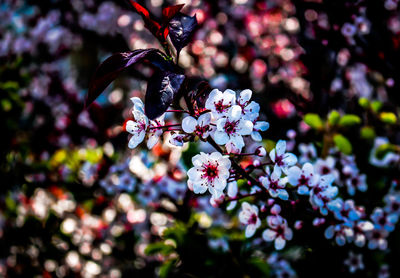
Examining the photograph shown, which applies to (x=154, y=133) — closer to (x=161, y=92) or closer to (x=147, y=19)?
(x=161, y=92)

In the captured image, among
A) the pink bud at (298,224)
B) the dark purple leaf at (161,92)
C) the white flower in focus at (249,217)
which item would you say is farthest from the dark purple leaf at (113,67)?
the pink bud at (298,224)

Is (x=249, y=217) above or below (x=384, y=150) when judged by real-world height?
above

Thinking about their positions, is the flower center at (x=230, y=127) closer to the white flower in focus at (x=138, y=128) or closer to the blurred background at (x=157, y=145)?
the white flower in focus at (x=138, y=128)

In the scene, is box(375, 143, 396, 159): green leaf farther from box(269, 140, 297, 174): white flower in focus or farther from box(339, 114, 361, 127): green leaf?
box(269, 140, 297, 174): white flower in focus

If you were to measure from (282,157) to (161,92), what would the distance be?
399mm

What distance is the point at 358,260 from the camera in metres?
1.41

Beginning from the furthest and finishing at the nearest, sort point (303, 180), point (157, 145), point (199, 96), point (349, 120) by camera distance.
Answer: point (157, 145), point (349, 120), point (303, 180), point (199, 96)

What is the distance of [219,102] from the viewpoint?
70 cm

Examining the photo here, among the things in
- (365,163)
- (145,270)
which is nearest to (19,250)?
(145,270)

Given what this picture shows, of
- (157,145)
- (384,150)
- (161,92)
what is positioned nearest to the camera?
(161,92)

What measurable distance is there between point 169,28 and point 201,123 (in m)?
0.28

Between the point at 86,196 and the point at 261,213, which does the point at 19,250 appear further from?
the point at 261,213

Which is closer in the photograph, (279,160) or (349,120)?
(279,160)

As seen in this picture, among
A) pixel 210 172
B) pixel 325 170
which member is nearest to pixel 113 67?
pixel 210 172
